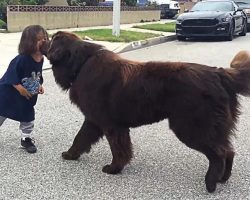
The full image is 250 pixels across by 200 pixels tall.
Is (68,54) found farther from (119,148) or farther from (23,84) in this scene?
(119,148)

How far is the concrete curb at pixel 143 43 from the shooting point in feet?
47.4

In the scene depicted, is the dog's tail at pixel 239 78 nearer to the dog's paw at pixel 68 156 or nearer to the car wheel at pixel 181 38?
the dog's paw at pixel 68 156

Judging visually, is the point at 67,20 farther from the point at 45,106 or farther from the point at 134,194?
the point at 134,194

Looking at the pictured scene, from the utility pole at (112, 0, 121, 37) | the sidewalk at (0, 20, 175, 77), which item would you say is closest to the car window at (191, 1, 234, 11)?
the sidewalk at (0, 20, 175, 77)

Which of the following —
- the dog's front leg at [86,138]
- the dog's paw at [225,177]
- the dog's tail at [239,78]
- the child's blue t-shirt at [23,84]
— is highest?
the dog's tail at [239,78]

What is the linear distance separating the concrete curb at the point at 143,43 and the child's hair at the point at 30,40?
8667mm

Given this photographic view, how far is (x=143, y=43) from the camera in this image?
16.3 meters

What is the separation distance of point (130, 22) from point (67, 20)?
20.2ft

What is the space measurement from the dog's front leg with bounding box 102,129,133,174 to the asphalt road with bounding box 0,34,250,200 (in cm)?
9

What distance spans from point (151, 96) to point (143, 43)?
1229 cm

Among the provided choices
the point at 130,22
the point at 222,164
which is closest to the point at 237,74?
the point at 222,164

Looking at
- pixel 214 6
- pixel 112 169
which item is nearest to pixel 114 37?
pixel 214 6

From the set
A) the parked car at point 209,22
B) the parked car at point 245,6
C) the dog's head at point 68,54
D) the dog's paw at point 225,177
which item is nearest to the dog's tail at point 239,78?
the dog's paw at point 225,177

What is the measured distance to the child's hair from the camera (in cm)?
490
